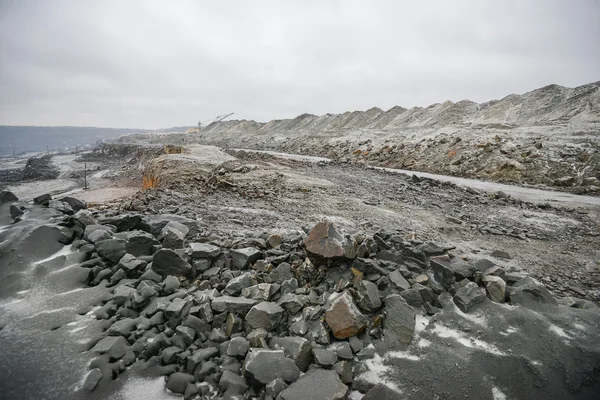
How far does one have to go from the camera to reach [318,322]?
299 cm

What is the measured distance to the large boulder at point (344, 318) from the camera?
113 inches

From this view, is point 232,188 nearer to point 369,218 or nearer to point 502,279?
point 369,218

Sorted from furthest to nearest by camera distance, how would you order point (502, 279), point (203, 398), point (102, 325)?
point (502, 279) < point (102, 325) < point (203, 398)

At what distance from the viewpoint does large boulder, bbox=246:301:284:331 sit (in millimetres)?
2984

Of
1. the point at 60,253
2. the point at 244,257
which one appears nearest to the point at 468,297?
the point at 244,257

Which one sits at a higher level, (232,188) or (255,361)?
(232,188)

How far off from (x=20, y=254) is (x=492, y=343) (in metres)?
6.43

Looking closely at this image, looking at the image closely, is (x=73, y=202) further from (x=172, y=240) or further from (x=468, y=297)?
(x=468, y=297)

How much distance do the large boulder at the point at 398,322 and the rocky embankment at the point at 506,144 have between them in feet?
43.3

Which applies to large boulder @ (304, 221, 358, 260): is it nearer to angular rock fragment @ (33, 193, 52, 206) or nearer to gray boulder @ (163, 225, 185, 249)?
gray boulder @ (163, 225, 185, 249)

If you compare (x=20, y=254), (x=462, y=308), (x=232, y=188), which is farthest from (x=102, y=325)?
(x=232, y=188)

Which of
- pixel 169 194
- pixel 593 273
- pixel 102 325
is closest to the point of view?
pixel 102 325

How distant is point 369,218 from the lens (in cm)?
720

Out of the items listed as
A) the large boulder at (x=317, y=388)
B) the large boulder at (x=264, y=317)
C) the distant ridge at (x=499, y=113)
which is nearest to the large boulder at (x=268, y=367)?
the large boulder at (x=317, y=388)
